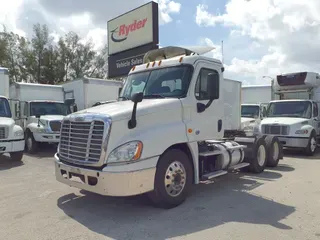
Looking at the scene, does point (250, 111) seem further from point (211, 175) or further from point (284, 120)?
point (211, 175)

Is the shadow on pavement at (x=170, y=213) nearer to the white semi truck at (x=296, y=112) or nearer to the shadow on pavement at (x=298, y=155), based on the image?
the white semi truck at (x=296, y=112)

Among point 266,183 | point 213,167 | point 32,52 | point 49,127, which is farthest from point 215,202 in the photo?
point 32,52

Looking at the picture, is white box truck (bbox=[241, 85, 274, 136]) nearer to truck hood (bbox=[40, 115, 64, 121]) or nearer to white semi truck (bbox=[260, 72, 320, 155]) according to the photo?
white semi truck (bbox=[260, 72, 320, 155])

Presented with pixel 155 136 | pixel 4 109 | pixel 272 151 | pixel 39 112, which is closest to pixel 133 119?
pixel 155 136

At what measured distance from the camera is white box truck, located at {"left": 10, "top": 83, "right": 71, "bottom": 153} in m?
12.8

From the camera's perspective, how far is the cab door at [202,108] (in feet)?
19.2

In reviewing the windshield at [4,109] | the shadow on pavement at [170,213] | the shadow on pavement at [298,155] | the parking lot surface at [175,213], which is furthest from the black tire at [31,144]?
the shadow on pavement at [298,155]

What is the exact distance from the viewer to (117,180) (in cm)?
469

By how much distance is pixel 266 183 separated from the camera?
7422 mm

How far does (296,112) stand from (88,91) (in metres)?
9.90

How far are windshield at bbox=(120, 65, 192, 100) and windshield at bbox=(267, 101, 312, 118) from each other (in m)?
8.37

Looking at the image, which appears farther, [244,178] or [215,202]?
[244,178]

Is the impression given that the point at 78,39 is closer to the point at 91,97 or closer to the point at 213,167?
the point at 91,97

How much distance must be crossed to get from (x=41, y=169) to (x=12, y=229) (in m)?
5.14
